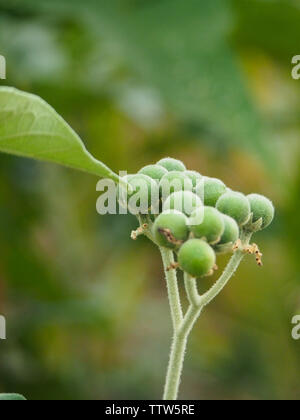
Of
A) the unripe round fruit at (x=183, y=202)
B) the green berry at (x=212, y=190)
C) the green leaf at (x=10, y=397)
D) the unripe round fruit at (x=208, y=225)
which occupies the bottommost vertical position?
the green leaf at (x=10, y=397)

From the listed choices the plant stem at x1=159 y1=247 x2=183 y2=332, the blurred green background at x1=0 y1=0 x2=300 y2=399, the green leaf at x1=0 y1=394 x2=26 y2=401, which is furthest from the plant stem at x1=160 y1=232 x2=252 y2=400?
the blurred green background at x1=0 y1=0 x2=300 y2=399


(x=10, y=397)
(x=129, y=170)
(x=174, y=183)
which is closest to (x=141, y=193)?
(x=174, y=183)

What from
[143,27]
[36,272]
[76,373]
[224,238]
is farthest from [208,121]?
[224,238]

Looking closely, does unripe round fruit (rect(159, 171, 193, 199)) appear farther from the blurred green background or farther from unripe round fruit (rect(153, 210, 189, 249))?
the blurred green background

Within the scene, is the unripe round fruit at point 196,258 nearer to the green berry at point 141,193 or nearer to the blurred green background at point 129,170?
the green berry at point 141,193

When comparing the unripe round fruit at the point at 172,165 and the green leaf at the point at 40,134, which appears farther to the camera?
the unripe round fruit at the point at 172,165

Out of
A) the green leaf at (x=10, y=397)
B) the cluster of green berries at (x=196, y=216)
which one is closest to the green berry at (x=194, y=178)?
the cluster of green berries at (x=196, y=216)

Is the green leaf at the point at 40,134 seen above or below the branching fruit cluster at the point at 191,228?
above

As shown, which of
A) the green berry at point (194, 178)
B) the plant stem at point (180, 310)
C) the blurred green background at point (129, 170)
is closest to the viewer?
the plant stem at point (180, 310)
